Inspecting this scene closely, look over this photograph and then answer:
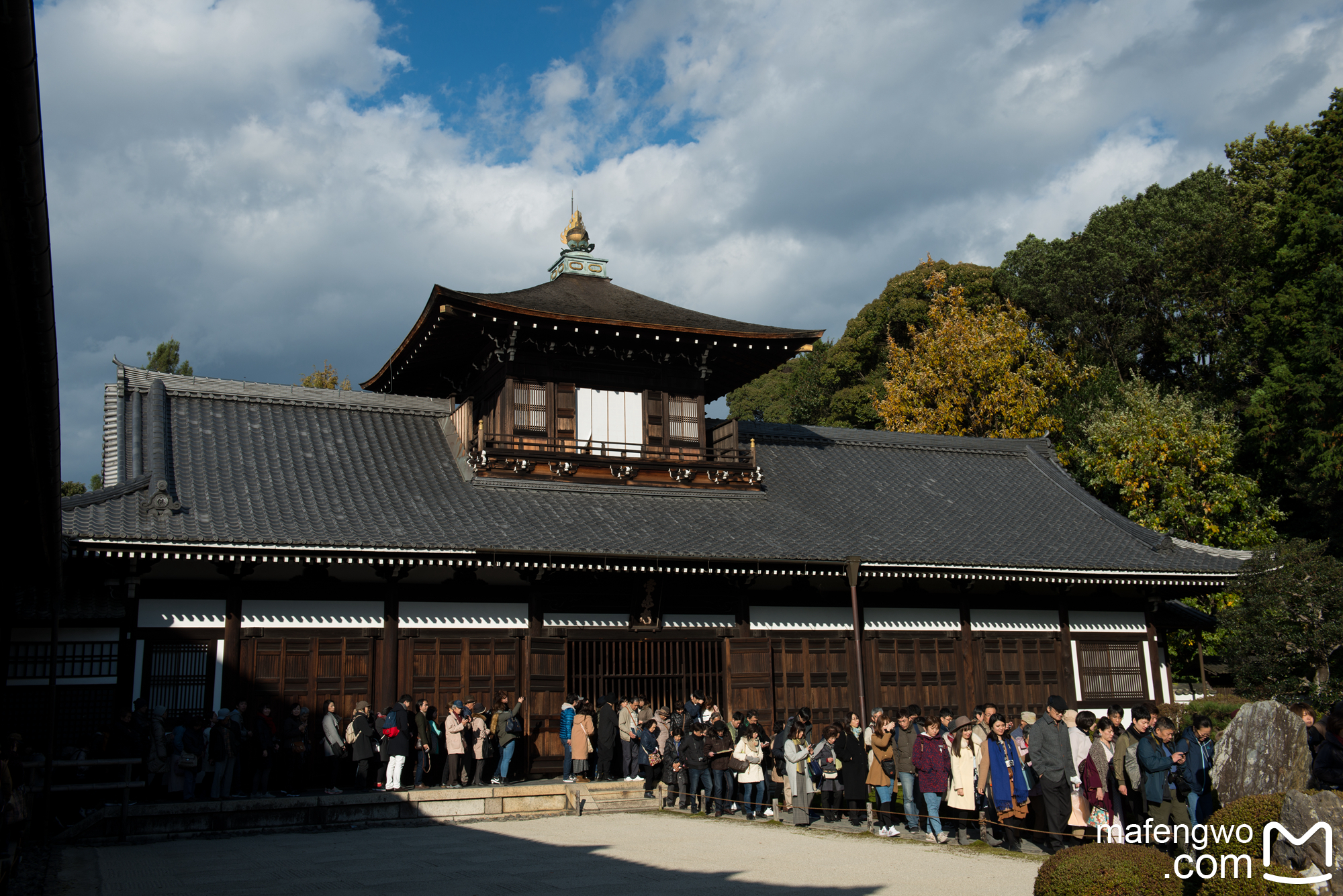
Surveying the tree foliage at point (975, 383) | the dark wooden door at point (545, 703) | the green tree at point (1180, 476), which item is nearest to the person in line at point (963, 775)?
the dark wooden door at point (545, 703)

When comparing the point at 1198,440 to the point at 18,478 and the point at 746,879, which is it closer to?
the point at 746,879

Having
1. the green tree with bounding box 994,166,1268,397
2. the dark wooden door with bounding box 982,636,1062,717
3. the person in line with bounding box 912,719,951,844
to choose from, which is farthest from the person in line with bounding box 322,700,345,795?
the green tree with bounding box 994,166,1268,397

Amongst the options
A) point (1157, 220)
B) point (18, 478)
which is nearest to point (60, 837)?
point (18, 478)

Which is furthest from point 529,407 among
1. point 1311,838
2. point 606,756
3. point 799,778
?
point 1311,838

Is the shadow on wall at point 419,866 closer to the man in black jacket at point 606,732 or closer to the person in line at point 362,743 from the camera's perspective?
the person in line at point 362,743

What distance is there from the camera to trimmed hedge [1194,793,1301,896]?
598cm

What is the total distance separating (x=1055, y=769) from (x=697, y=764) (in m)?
5.35

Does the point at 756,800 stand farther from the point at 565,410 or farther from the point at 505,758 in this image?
the point at 565,410

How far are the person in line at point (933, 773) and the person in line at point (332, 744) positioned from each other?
853 cm

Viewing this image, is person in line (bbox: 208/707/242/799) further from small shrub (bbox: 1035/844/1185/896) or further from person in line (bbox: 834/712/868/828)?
small shrub (bbox: 1035/844/1185/896)

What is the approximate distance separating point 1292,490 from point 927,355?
1223 centimetres

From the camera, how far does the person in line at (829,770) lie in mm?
13914

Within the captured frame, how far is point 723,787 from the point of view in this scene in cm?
1513

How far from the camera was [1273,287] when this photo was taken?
109 feet
